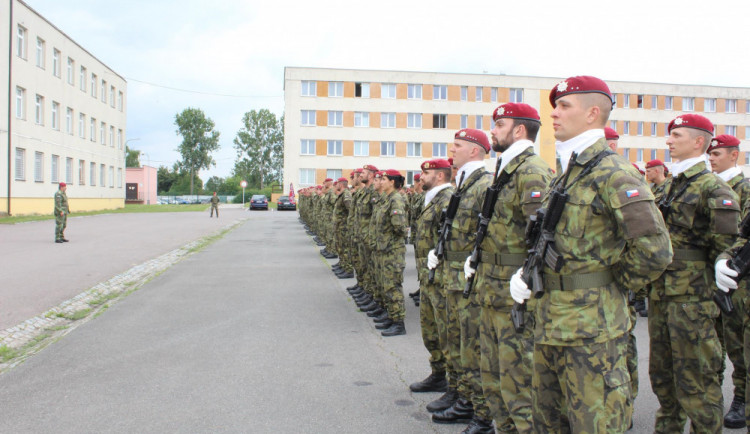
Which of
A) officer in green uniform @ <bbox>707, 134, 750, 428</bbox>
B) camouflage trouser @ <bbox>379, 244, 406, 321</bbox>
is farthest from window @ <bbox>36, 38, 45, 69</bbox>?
officer in green uniform @ <bbox>707, 134, 750, 428</bbox>

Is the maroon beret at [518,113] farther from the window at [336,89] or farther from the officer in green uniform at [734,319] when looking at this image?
the window at [336,89]

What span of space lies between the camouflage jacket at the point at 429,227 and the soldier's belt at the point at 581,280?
2.27m

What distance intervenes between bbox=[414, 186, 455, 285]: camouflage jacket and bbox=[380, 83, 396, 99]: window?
50559mm

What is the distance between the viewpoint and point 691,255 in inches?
141

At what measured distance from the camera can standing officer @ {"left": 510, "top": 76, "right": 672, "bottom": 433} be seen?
7.82 feet

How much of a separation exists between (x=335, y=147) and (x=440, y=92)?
11668mm

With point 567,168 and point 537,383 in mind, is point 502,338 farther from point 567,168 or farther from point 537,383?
point 567,168

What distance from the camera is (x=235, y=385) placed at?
15.9 feet

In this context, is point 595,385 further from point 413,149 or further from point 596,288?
point 413,149

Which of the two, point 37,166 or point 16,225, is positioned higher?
point 37,166

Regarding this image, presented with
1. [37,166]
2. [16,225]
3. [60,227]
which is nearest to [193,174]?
[37,166]

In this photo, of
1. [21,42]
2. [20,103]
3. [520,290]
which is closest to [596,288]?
[520,290]

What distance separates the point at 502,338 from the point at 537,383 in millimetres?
503

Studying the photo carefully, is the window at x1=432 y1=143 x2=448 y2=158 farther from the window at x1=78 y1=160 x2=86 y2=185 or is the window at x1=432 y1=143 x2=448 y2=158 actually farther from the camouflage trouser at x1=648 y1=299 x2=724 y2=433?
the camouflage trouser at x1=648 y1=299 x2=724 y2=433
